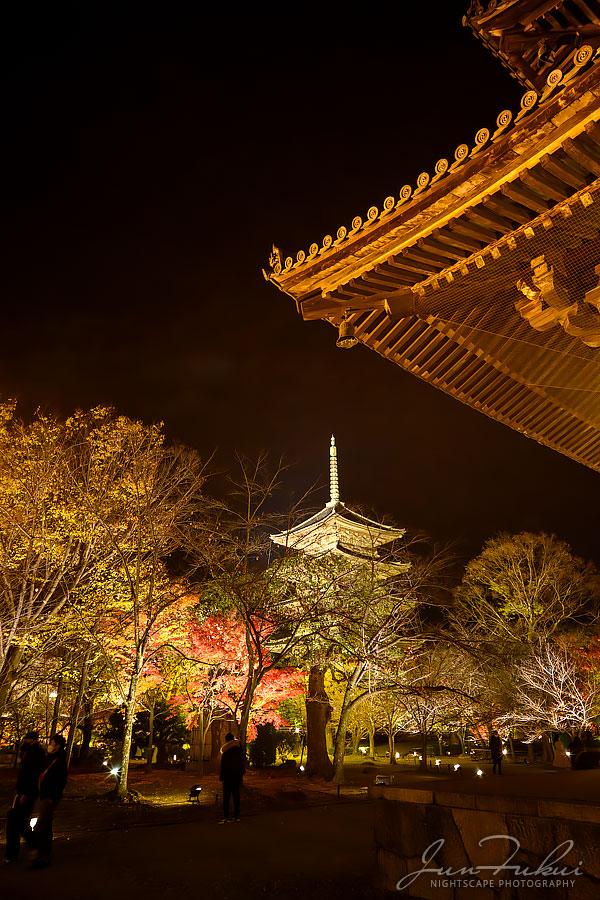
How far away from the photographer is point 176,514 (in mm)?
14320

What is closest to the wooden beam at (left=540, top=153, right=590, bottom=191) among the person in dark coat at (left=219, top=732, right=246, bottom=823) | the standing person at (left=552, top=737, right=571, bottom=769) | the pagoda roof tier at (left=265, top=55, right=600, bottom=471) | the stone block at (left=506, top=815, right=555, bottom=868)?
the pagoda roof tier at (left=265, top=55, right=600, bottom=471)

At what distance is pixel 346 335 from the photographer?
5277 millimetres

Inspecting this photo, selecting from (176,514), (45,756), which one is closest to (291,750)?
(176,514)

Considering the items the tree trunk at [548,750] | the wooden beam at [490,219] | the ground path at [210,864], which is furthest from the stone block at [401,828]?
the tree trunk at [548,750]

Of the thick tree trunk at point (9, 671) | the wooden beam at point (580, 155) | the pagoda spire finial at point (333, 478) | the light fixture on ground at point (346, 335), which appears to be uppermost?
the pagoda spire finial at point (333, 478)

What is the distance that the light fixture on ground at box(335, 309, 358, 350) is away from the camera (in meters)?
5.25

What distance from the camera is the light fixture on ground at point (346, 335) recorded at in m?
5.25

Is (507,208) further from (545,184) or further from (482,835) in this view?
(482,835)

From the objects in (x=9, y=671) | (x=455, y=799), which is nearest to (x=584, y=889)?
(x=455, y=799)

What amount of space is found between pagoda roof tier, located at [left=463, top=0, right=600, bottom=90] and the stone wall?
495 cm

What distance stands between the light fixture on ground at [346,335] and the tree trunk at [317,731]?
15.2m

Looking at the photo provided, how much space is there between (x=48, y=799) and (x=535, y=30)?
8.14 metres

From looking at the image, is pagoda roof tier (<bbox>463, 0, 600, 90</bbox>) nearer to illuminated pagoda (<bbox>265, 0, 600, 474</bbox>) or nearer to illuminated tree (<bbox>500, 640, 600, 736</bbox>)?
illuminated pagoda (<bbox>265, 0, 600, 474</bbox>)

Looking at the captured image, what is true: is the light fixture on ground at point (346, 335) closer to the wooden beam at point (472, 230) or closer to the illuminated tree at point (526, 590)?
the wooden beam at point (472, 230)
